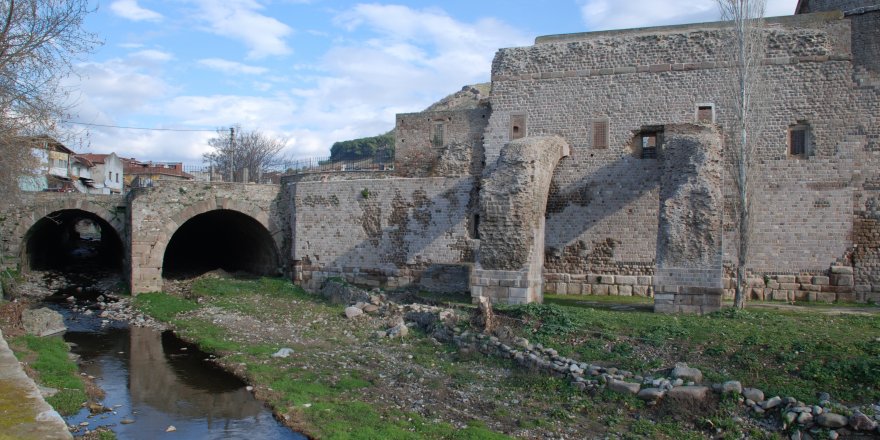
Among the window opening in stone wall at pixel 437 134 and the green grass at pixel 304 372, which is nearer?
the green grass at pixel 304 372

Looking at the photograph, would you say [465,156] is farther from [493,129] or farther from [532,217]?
[532,217]

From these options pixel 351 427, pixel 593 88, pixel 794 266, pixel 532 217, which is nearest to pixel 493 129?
pixel 593 88

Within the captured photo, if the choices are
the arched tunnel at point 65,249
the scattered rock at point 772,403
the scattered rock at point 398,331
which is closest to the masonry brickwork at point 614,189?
the scattered rock at point 398,331

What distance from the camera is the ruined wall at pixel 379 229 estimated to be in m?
20.0

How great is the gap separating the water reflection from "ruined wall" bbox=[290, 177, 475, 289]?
6635 mm

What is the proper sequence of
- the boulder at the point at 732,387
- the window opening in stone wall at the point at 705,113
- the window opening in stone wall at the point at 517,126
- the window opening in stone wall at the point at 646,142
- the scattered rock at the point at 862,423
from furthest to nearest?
1. the window opening in stone wall at the point at 517,126
2. the window opening in stone wall at the point at 646,142
3. the window opening in stone wall at the point at 705,113
4. the boulder at the point at 732,387
5. the scattered rock at the point at 862,423

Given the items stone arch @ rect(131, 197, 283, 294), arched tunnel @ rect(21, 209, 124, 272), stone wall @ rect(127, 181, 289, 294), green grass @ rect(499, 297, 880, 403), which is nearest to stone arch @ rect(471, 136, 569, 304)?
green grass @ rect(499, 297, 880, 403)

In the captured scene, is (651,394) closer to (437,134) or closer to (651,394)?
(651,394)

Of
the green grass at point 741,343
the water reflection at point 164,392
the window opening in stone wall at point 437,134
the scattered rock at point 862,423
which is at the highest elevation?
the window opening in stone wall at point 437,134

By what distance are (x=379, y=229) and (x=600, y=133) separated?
747cm

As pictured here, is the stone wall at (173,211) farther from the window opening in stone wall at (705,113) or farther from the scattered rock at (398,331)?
the window opening in stone wall at (705,113)

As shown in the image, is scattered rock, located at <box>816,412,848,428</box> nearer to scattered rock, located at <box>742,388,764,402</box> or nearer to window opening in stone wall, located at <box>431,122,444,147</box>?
scattered rock, located at <box>742,388,764,402</box>

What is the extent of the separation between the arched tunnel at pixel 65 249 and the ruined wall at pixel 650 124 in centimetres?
1674

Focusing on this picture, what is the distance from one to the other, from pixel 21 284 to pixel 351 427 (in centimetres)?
1946
